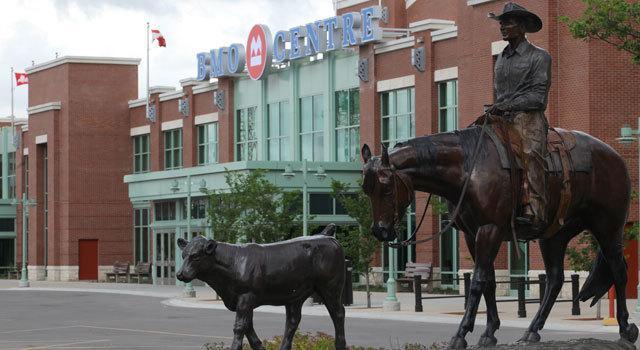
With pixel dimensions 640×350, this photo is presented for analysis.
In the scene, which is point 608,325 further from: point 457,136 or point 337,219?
point 337,219

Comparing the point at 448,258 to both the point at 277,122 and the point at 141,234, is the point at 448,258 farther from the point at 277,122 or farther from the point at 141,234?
the point at 141,234

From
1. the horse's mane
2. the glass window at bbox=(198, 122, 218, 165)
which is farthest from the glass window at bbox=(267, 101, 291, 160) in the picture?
the horse's mane

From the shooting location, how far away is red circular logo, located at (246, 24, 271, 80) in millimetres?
62597

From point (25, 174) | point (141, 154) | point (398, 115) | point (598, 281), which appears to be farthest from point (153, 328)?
point (25, 174)

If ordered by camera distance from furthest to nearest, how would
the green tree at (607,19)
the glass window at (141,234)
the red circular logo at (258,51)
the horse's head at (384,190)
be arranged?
the glass window at (141,234) < the red circular logo at (258,51) < the green tree at (607,19) < the horse's head at (384,190)

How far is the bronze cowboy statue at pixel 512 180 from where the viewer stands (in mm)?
10555

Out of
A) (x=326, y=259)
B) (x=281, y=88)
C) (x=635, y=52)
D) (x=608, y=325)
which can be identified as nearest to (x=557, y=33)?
(x=635, y=52)

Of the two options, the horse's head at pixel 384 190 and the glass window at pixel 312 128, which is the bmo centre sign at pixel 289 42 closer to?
the glass window at pixel 312 128

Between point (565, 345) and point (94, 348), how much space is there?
50.1 feet

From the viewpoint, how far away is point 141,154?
7762cm

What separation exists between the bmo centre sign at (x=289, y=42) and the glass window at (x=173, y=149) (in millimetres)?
6460

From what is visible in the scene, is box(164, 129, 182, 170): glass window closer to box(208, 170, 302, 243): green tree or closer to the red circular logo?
the red circular logo

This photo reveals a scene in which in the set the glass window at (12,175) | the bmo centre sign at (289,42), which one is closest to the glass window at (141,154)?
the bmo centre sign at (289,42)

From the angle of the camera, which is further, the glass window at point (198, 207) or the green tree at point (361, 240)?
the glass window at point (198, 207)
